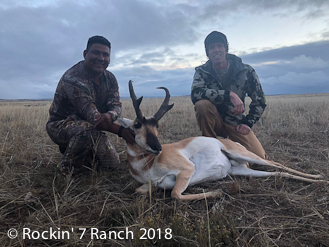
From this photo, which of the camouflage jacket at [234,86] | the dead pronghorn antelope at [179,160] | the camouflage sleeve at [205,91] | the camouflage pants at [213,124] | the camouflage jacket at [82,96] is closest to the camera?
the dead pronghorn antelope at [179,160]

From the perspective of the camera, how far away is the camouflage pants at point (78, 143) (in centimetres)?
371

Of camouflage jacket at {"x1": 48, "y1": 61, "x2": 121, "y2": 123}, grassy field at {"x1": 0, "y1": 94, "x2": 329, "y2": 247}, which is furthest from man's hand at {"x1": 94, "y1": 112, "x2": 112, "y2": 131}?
grassy field at {"x1": 0, "y1": 94, "x2": 329, "y2": 247}

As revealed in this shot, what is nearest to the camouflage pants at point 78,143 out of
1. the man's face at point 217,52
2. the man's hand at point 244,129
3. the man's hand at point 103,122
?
the man's hand at point 103,122

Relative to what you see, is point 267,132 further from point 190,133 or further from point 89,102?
point 89,102

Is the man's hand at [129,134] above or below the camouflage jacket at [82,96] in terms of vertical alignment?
below

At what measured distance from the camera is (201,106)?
4922 millimetres

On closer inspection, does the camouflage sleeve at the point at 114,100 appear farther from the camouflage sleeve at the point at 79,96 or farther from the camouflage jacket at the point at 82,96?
the camouflage sleeve at the point at 79,96

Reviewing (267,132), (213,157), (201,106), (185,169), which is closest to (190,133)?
(201,106)

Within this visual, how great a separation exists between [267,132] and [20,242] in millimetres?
6474

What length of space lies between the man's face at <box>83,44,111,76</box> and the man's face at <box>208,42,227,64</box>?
2.24m

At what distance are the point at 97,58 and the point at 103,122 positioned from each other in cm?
132

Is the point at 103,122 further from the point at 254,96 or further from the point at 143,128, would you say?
the point at 254,96

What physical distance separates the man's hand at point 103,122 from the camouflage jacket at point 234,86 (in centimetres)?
233

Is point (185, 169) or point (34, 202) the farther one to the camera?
point (185, 169)
